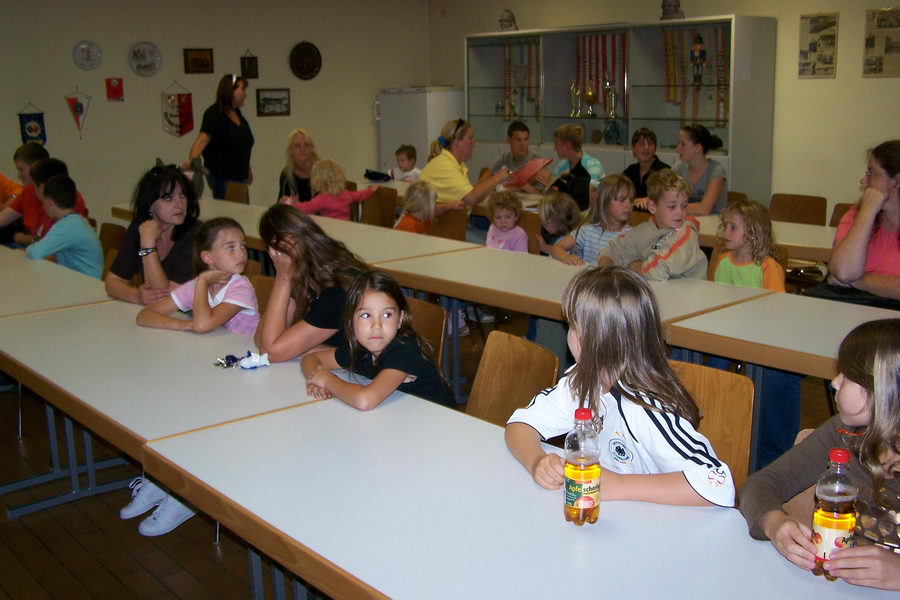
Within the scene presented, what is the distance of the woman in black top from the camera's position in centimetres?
697

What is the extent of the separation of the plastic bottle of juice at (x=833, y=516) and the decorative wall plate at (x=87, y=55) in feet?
27.2

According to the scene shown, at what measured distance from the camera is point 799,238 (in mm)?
4562

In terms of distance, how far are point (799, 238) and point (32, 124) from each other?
6721mm

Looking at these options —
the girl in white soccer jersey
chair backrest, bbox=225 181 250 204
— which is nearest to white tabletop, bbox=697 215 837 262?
the girl in white soccer jersey

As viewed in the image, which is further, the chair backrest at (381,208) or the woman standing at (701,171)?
the chair backrest at (381,208)

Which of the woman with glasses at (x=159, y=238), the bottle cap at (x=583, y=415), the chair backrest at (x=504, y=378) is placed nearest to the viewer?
the bottle cap at (x=583, y=415)

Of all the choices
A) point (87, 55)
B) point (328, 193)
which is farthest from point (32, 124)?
point (328, 193)

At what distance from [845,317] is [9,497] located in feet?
10.4

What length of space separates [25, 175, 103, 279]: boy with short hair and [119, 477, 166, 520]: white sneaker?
1811 mm

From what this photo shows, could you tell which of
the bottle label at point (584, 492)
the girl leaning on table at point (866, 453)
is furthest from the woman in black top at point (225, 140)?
the girl leaning on table at point (866, 453)

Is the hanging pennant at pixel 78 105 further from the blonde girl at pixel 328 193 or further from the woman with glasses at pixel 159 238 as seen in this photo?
the woman with glasses at pixel 159 238

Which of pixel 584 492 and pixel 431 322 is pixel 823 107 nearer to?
pixel 431 322

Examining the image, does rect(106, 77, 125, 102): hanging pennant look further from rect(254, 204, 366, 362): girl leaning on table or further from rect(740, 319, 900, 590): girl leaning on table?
rect(740, 319, 900, 590): girl leaning on table

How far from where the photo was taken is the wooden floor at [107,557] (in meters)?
2.81
